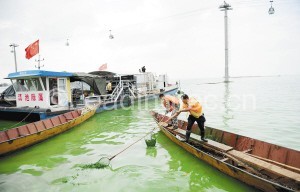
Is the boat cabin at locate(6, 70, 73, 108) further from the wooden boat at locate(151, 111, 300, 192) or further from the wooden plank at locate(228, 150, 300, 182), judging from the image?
the wooden plank at locate(228, 150, 300, 182)

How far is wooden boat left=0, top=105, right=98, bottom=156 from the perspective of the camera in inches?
345

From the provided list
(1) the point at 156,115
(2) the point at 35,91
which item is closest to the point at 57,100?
(2) the point at 35,91

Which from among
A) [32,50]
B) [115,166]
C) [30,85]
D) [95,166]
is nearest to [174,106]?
[115,166]

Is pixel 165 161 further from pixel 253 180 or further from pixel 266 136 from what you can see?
pixel 266 136

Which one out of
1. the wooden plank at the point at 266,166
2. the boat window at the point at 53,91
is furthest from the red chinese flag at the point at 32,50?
the wooden plank at the point at 266,166

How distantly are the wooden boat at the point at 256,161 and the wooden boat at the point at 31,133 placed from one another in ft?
22.5

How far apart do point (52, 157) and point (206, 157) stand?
610 centimetres

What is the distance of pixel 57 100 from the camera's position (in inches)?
634

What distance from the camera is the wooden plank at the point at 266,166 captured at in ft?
16.1

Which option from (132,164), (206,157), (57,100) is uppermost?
(57,100)

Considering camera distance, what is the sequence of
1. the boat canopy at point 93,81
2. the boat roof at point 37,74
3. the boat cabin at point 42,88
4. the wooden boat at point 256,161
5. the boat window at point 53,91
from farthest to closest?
the boat canopy at point 93,81 → the boat window at point 53,91 → the boat cabin at point 42,88 → the boat roof at point 37,74 → the wooden boat at point 256,161

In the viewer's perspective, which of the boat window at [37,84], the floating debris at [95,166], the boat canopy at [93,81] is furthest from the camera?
the boat canopy at [93,81]

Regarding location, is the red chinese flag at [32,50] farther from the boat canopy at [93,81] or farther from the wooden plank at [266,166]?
the wooden plank at [266,166]

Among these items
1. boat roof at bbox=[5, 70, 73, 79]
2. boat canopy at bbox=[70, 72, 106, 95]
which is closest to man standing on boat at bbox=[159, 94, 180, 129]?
boat roof at bbox=[5, 70, 73, 79]
